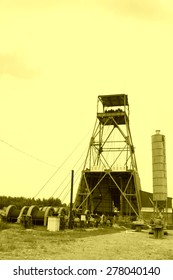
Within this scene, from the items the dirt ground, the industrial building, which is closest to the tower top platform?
the industrial building

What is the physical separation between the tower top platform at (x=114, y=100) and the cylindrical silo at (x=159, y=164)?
34.4 ft

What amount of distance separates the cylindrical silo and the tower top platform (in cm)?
1047

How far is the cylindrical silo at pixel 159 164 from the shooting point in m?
28.0

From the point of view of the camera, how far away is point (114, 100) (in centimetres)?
4031

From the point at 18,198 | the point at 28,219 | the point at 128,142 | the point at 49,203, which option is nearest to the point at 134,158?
the point at 128,142

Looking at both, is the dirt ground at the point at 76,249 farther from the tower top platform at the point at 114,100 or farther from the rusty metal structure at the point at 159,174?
the tower top platform at the point at 114,100

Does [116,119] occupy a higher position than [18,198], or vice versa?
[116,119]

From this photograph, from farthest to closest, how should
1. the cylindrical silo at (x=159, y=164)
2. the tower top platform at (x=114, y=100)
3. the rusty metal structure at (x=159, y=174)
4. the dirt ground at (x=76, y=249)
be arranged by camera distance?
the tower top platform at (x=114, y=100)
the cylindrical silo at (x=159, y=164)
the rusty metal structure at (x=159, y=174)
the dirt ground at (x=76, y=249)

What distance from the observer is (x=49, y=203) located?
3280 inches

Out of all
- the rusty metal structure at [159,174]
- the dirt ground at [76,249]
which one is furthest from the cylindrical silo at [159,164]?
the dirt ground at [76,249]

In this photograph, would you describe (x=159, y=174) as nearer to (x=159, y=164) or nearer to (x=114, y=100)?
(x=159, y=164)
